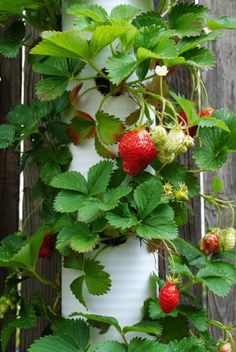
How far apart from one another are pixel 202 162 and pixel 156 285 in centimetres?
29

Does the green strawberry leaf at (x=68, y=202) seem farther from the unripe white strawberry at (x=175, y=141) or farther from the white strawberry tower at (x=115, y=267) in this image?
the unripe white strawberry at (x=175, y=141)

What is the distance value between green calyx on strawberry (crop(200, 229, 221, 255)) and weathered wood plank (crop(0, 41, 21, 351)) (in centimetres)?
67

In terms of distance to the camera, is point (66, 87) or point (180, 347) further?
point (66, 87)

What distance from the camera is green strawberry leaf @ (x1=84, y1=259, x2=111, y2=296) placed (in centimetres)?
136

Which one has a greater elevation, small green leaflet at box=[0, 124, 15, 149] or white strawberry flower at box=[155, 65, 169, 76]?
white strawberry flower at box=[155, 65, 169, 76]

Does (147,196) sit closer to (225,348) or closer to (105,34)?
(105,34)

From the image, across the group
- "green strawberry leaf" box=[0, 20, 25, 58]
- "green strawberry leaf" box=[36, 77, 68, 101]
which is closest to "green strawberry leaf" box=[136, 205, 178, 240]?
"green strawberry leaf" box=[36, 77, 68, 101]

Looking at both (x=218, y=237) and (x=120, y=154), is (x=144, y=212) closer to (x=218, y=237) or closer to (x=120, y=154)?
(x=120, y=154)

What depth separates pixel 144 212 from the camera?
1.32m

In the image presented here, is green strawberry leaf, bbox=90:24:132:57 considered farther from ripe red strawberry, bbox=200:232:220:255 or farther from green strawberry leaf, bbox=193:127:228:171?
ripe red strawberry, bbox=200:232:220:255

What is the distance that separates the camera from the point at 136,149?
1.29 m

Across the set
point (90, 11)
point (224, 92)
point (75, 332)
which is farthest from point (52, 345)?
point (224, 92)

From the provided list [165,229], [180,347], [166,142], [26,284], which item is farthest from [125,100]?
[26,284]

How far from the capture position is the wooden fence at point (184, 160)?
185 cm
